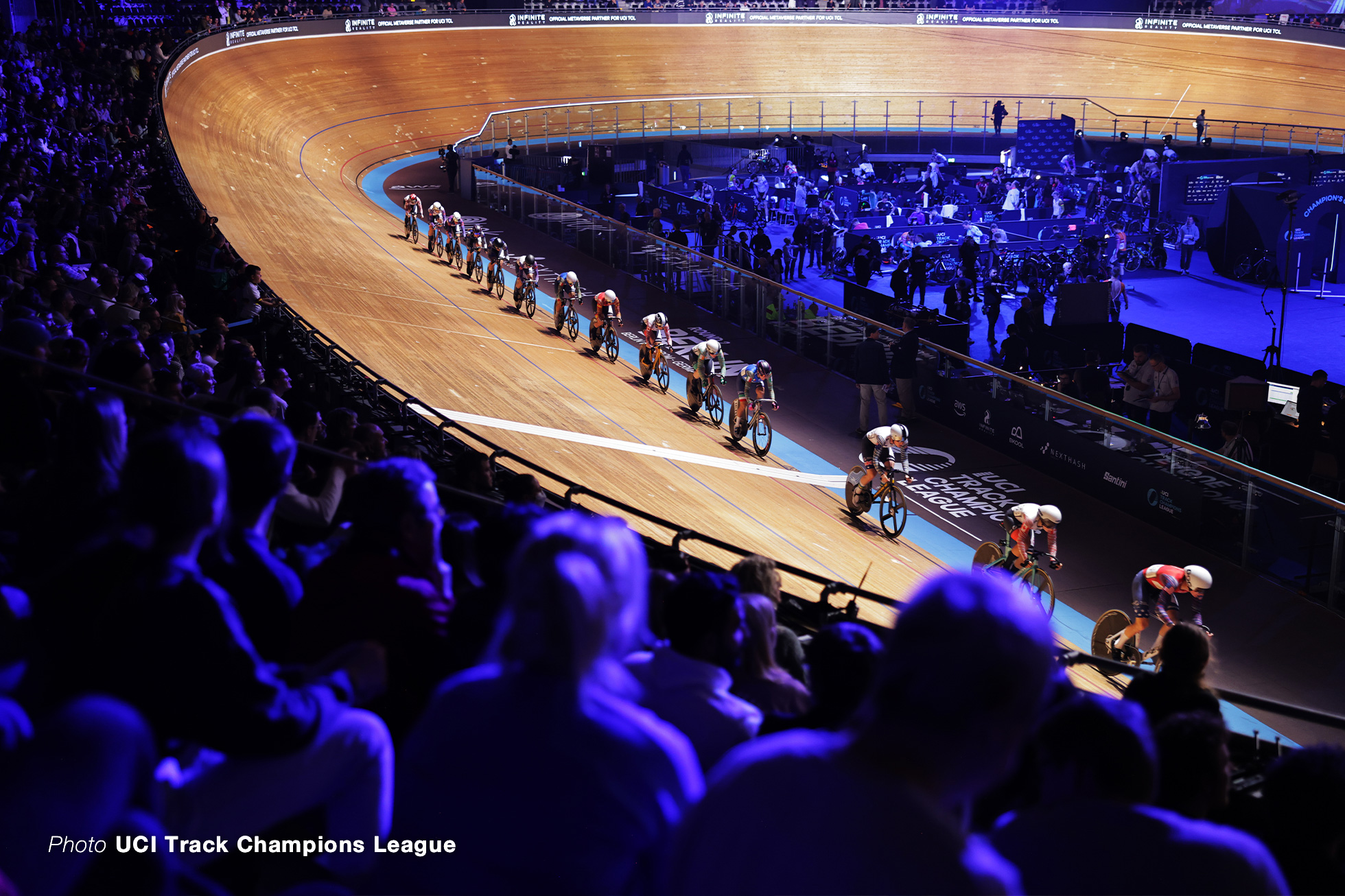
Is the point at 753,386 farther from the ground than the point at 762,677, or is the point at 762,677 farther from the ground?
the point at 762,677

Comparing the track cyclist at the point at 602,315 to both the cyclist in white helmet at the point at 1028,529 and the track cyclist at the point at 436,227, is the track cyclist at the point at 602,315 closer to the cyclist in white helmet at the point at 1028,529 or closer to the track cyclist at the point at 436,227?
the track cyclist at the point at 436,227

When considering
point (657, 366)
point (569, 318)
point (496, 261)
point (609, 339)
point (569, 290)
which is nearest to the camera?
point (657, 366)

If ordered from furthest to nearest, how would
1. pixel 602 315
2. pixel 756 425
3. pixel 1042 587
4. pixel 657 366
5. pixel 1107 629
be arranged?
pixel 602 315 → pixel 657 366 → pixel 756 425 → pixel 1042 587 → pixel 1107 629

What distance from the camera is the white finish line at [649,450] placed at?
11836 mm

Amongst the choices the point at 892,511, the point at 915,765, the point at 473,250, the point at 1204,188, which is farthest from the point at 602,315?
the point at 1204,188

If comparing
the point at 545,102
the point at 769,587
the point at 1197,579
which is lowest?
the point at 1197,579

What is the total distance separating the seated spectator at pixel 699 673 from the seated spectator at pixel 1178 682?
0.85 meters

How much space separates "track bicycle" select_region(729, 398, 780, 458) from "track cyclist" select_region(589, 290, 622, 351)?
318 cm

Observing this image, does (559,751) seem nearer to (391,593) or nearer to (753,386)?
(391,593)

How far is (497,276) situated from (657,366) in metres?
4.90

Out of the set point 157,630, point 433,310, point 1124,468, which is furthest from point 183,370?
point 433,310

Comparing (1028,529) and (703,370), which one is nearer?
(1028,529)

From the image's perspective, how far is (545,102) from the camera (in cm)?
3272

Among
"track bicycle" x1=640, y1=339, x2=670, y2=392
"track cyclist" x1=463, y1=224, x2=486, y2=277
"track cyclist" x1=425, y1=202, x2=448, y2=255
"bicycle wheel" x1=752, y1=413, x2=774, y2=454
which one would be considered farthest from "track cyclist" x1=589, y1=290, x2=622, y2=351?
"track cyclist" x1=425, y1=202, x2=448, y2=255
